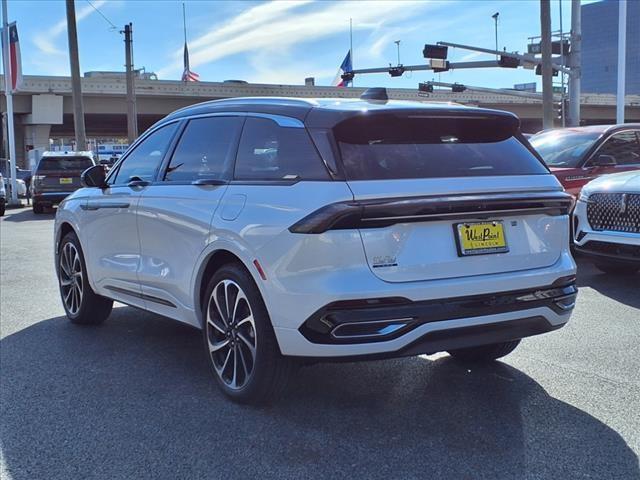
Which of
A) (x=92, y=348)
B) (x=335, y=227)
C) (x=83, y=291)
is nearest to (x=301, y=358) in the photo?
(x=335, y=227)

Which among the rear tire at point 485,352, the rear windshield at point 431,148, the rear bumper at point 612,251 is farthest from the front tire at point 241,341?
the rear bumper at point 612,251

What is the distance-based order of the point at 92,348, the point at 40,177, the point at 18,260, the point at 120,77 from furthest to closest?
1. the point at 120,77
2. the point at 40,177
3. the point at 18,260
4. the point at 92,348

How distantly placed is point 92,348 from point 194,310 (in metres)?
1.48

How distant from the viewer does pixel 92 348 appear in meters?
5.38

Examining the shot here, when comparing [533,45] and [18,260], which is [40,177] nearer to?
[18,260]

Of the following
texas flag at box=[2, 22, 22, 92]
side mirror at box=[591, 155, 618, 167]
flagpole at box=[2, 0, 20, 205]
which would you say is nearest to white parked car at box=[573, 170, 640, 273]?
side mirror at box=[591, 155, 618, 167]

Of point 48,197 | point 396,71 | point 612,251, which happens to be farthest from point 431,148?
point 396,71

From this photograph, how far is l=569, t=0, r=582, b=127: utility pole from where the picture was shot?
80.1 feet

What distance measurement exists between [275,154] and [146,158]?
1.75 meters

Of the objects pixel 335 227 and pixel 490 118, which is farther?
pixel 490 118

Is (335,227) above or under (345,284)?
above

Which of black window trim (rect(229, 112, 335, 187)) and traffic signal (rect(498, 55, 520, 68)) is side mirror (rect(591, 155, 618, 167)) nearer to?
black window trim (rect(229, 112, 335, 187))

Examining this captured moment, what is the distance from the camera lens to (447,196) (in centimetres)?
352

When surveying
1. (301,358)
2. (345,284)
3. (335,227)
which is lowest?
(301,358)
